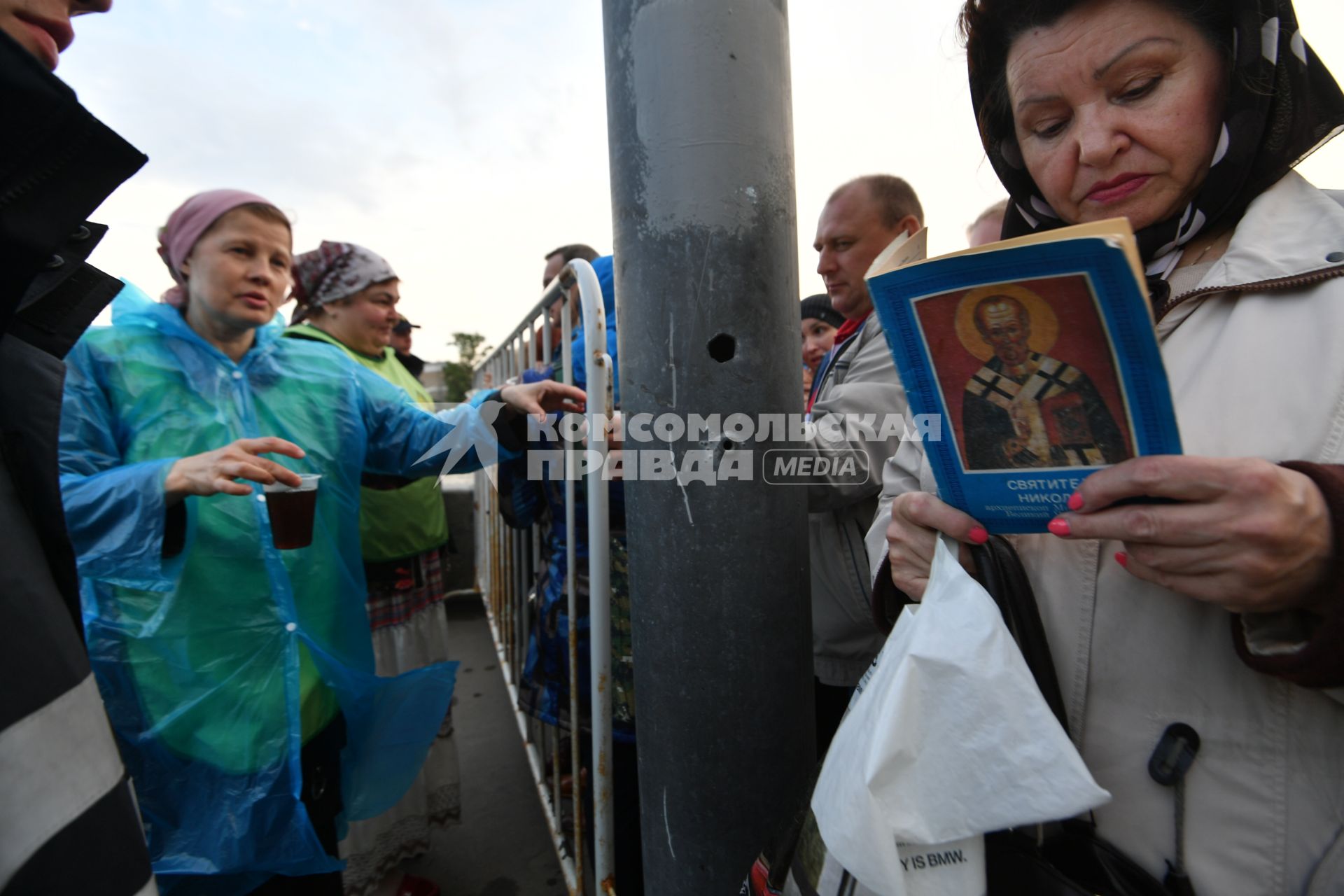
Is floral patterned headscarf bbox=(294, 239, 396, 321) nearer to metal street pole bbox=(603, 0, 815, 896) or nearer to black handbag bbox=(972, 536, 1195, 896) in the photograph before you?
metal street pole bbox=(603, 0, 815, 896)

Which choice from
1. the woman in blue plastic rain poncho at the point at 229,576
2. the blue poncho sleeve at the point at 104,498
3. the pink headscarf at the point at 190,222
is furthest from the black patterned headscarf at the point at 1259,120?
the pink headscarf at the point at 190,222

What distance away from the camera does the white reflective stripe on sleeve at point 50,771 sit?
2.43 ft

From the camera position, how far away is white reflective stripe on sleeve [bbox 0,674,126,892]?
2.43ft

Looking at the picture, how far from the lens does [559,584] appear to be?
2.07 metres

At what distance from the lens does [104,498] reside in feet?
5.05

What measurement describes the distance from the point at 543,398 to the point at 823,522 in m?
0.96

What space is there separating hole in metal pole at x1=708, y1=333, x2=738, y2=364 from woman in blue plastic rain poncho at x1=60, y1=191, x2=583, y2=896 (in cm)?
84

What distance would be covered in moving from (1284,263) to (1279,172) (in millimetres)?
209

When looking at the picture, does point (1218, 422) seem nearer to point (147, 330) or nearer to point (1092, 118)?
point (1092, 118)

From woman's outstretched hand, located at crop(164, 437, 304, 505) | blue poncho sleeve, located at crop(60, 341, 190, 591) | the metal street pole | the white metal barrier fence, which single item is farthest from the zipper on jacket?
blue poncho sleeve, located at crop(60, 341, 190, 591)

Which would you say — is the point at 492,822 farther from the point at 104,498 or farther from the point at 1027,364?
the point at 1027,364

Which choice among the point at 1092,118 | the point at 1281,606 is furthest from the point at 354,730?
the point at 1092,118

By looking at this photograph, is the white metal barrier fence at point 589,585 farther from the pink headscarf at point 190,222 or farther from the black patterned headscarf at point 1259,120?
the black patterned headscarf at point 1259,120

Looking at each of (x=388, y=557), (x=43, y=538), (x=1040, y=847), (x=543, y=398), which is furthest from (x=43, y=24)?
(x=388, y=557)
